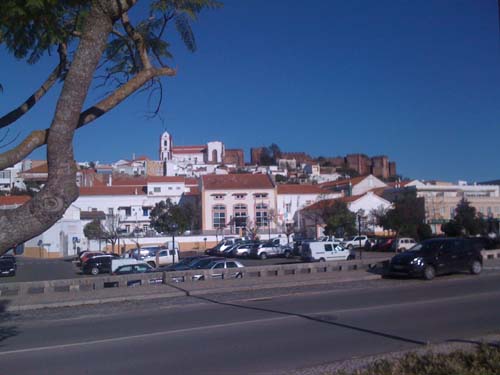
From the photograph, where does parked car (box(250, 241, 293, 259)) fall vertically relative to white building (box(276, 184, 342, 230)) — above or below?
below

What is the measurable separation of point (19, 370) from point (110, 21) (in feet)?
22.0

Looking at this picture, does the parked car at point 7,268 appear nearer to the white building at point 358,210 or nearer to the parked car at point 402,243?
the parked car at point 402,243

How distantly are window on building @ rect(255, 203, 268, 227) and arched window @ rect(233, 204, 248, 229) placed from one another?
5.32ft

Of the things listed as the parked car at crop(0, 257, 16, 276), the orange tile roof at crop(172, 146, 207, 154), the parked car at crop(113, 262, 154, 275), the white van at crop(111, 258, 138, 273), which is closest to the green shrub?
the parked car at crop(113, 262, 154, 275)

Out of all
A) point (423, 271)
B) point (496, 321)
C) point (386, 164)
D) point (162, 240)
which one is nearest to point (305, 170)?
point (386, 164)

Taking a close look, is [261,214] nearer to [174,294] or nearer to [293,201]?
[293,201]

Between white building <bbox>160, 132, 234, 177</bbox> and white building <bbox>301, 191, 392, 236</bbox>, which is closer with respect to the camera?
white building <bbox>301, 191, 392, 236</bbox>

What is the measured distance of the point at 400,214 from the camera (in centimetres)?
5691

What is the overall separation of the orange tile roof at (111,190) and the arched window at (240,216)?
51.6ft

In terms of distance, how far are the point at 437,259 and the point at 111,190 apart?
6615 cm

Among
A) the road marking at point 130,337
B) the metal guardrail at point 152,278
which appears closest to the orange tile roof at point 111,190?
the metal guardrail at point 152,278

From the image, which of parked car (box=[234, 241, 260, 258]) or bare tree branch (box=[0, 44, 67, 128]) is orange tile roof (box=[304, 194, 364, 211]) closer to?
parked car (box=[234, 241, 260, 258])

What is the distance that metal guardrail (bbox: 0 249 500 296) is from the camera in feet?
75.6

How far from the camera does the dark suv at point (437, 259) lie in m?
24.1
